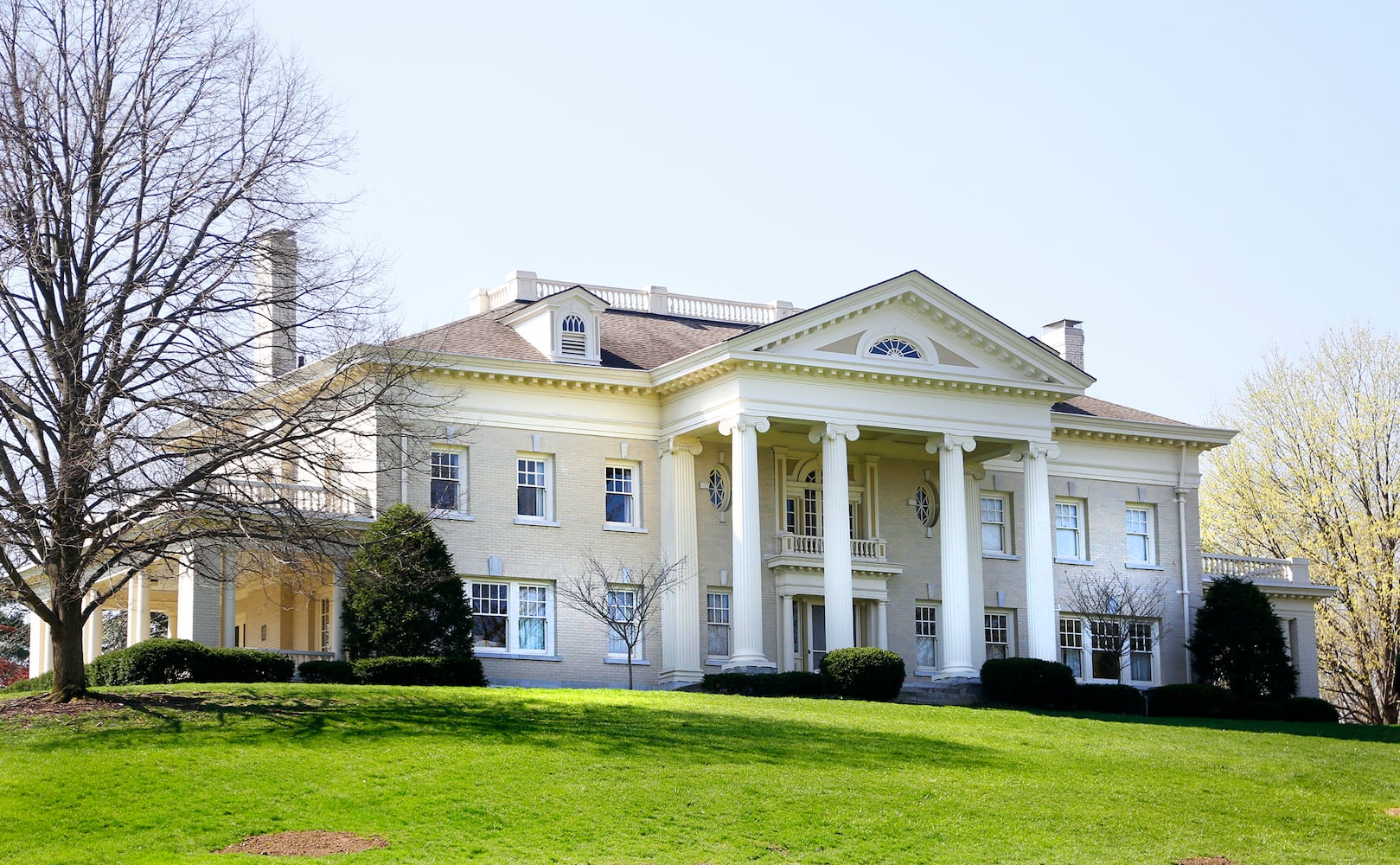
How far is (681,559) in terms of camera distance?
44.4 m

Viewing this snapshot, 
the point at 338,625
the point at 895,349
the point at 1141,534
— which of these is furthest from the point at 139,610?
the point at 1141,534

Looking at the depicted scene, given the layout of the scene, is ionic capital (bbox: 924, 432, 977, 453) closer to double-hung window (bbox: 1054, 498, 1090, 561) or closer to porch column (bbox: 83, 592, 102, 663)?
double-hung window (bbox: 1054, 498, 1090, 561)

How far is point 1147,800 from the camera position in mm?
28422

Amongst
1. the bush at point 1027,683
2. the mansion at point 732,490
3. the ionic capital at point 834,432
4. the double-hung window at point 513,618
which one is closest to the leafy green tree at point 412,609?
the mansion at point 732,490

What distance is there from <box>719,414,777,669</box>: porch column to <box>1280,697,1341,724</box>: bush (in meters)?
13.8

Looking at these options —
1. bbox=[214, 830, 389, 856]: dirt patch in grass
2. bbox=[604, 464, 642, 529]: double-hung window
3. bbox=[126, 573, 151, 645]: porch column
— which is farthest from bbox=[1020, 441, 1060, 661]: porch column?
bbox=[214, 830, 389, 856]: dirt patch in grass

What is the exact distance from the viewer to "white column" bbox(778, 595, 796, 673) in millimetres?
45406

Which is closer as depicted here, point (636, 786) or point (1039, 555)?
point (636, 786)

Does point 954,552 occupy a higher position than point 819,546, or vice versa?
point 819,546

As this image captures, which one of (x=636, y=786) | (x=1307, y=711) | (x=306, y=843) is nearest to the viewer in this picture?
(x=306, y=843)

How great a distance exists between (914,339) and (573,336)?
823 centimetres

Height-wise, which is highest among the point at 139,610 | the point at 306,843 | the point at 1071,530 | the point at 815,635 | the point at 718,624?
the point at 1071,530

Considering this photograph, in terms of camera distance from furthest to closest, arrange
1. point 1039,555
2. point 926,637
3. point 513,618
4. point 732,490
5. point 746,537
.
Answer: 1. point 926,637
2. point 1039,555
3. point 732,490
4. point 513,618
5. point 746,537

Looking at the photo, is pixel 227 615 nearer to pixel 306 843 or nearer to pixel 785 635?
pixel 785 635
